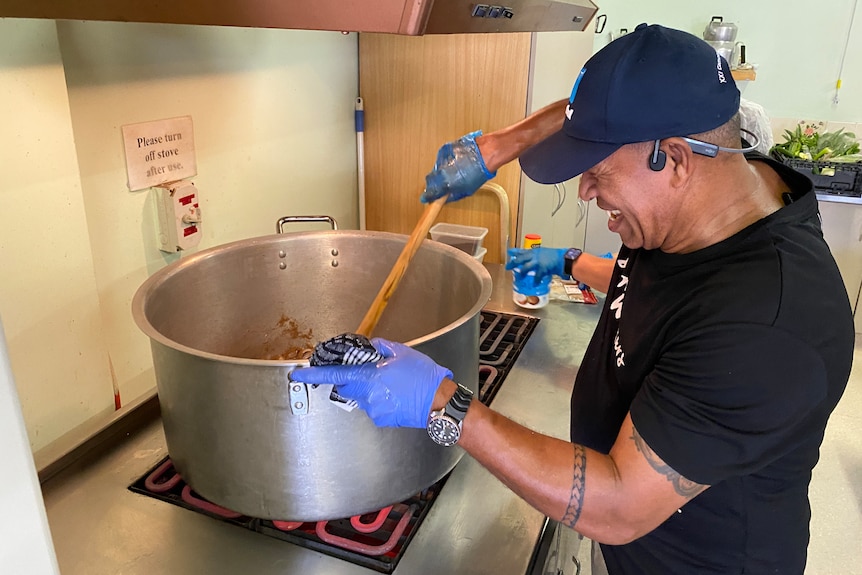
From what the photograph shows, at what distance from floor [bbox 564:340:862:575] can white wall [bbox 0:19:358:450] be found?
1.11 meters

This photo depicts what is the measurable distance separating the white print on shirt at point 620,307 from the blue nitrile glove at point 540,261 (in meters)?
0.31

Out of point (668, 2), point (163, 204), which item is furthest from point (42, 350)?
point (668, 2)

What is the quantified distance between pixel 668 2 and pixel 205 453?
11.1 ft

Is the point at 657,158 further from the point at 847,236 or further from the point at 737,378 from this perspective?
the point at 847,236

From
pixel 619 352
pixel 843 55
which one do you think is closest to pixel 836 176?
pixel 843 55

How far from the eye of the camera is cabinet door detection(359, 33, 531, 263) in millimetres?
1683

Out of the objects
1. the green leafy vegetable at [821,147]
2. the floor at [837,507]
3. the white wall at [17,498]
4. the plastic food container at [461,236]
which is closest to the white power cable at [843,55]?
the green leafy vegetable at [821,147]

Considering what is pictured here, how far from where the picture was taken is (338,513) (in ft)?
2.62

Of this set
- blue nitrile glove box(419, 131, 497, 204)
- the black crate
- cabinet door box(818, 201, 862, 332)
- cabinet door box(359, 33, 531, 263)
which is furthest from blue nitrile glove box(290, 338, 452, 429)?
cabinet door box(818, 201, 862, 332)

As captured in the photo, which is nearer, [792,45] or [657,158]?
[657,158]

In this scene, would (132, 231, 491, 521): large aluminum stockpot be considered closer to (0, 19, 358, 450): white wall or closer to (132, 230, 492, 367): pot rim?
(132, 230, 492, 367): pot rim

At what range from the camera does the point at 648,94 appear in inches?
27.3

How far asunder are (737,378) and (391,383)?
0.36 meters

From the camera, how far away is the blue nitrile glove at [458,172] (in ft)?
3.62
